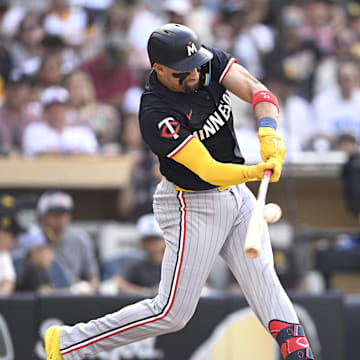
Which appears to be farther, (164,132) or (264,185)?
(164,132)

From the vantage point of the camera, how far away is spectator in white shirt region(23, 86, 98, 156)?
767 centimetres

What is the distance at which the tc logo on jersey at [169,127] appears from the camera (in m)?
3.48

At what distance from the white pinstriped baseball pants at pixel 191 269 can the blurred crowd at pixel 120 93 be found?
6.79 feet

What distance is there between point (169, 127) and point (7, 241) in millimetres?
3048

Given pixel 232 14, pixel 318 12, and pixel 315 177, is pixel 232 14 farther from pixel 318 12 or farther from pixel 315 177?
pixel 315 177

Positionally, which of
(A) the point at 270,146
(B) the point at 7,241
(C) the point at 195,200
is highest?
(A) the point at 270,146

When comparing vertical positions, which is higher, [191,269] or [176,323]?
[191,269]

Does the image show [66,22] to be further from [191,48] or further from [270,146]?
[270,146]

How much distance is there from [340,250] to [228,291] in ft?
3.55

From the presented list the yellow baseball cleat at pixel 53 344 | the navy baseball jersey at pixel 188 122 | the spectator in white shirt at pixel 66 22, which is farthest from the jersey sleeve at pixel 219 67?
the spectator in white shirt at pixel 66 22

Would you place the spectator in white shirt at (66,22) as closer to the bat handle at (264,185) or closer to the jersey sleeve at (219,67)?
the jersey sleeve at (219,67)

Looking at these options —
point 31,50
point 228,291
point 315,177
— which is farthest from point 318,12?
point 228,291

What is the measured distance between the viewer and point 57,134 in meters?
7.79

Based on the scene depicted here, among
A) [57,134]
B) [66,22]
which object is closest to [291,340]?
[57,134]
